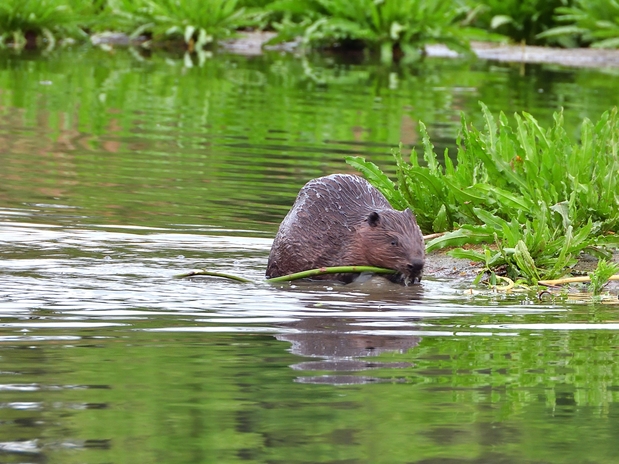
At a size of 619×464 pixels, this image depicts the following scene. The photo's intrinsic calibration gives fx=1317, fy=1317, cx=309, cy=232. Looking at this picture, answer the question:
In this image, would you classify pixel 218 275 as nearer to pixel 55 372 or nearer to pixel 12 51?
pixel 55 372

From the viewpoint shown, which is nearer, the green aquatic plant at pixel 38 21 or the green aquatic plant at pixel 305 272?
the green aquatic plant at pixel 305 272

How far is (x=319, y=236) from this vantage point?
7059 mm

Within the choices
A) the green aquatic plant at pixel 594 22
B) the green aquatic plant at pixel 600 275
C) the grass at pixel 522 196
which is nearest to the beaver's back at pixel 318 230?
the grass at pixel 522 196

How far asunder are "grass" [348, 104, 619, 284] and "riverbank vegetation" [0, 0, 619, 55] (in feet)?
55.7

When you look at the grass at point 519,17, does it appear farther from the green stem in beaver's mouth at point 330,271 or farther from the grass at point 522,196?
the green stem in beaver's mouth at point 330,271

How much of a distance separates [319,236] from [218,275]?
0.65 metres

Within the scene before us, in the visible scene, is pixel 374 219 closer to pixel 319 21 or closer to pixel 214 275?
pixel 214 275

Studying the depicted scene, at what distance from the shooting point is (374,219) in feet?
22.7

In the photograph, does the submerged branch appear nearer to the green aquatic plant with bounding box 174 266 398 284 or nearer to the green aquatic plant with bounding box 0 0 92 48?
the green aquatic plant with bounding box 174 266 398 284

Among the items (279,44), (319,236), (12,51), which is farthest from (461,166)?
(279,44)

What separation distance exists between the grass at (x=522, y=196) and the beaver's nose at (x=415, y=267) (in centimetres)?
30

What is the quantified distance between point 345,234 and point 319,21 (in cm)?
1839

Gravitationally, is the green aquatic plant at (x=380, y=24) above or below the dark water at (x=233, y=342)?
above

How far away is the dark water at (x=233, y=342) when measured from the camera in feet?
12.0
